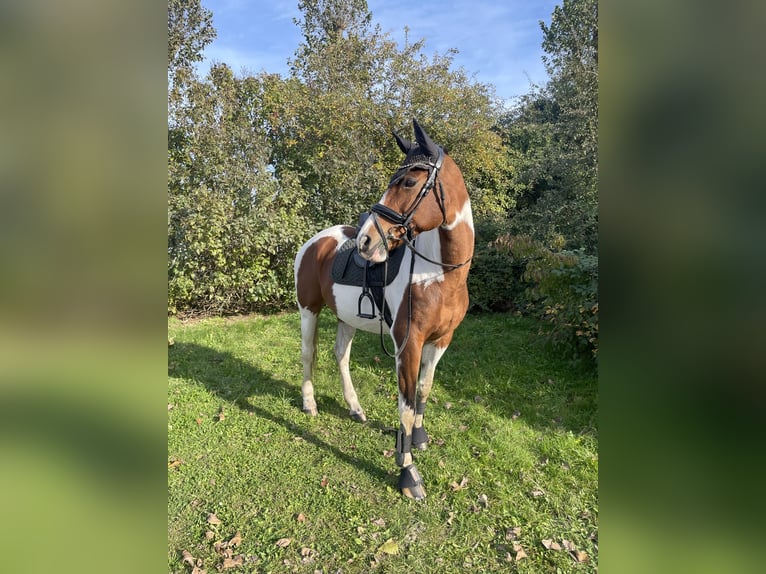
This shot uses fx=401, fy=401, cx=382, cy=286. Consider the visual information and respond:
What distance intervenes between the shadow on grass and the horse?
70 cm

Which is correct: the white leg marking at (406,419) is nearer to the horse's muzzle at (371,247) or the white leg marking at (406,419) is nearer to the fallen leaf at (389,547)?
the fallen leaf at (389,547)

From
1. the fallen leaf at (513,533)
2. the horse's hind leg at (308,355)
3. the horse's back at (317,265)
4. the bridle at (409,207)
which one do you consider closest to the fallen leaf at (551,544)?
the fallen leaf at (513,533)

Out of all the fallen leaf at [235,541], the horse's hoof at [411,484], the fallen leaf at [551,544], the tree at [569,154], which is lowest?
the fallen leaf at [235,541]

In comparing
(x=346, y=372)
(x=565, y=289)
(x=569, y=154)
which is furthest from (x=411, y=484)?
(x=569, y=154)

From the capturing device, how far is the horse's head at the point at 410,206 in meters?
2.45

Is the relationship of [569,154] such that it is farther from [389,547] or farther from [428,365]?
[389,547]

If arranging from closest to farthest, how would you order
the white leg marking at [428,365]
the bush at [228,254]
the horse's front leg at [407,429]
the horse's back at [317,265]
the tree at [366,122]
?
1. the horse's front leg at [407,429]
2. the white leg marking at [428,365]
3. the horse's back at [317,265]
4. the bush at [228,254]
5. the tree at [366,122]

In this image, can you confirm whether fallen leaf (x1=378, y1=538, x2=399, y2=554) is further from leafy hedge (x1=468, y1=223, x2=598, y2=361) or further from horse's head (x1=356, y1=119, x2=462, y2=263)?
leafy hedge (x1=468, y1=223, x2=598, y2=361)

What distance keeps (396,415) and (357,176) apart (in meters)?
6.91

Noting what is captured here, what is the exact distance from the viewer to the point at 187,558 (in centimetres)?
247
